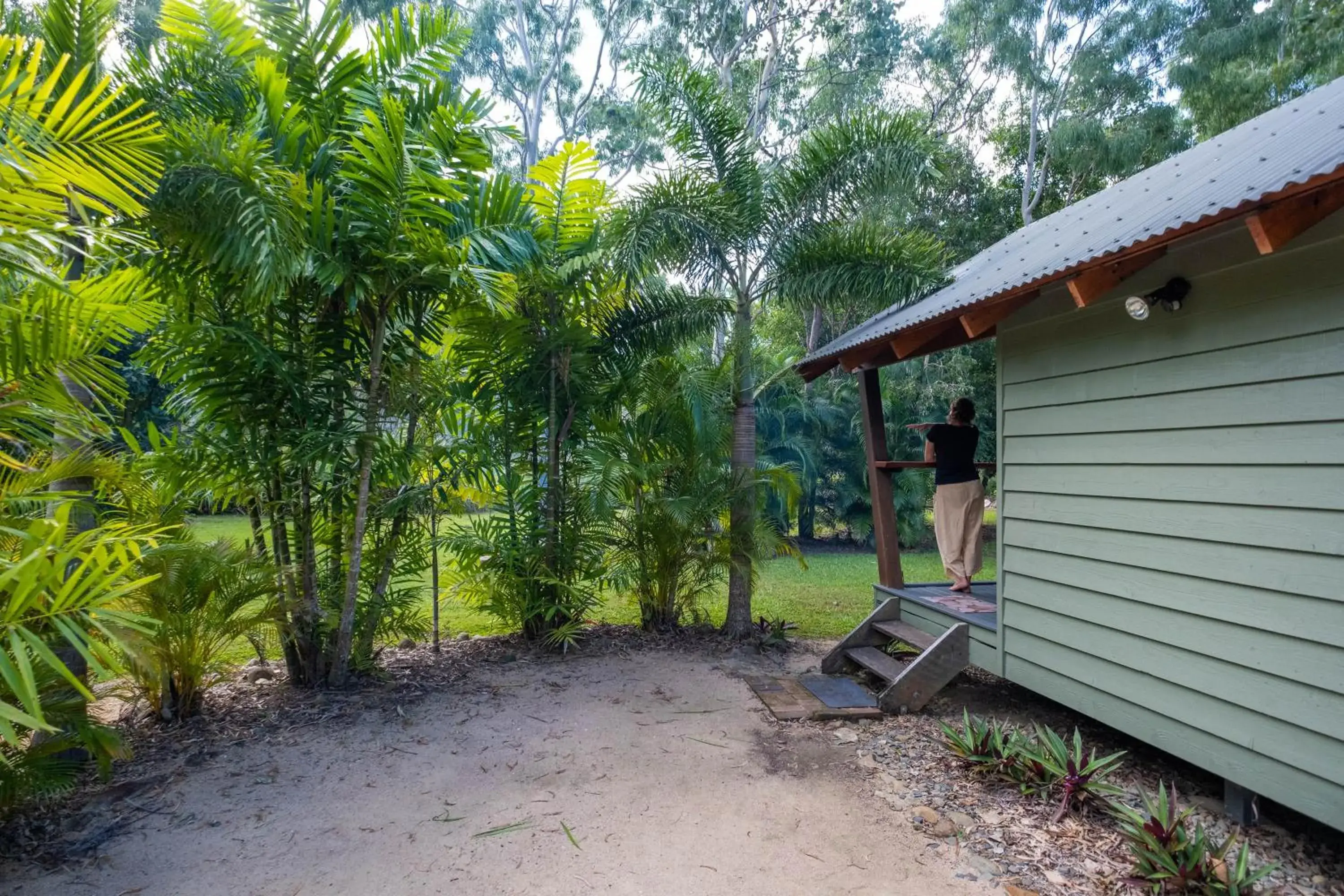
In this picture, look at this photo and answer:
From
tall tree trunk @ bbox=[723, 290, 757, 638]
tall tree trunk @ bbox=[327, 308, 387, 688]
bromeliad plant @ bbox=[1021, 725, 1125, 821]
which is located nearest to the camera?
bromeliad plant @ bbox=[1021, 725, 1125, 821]

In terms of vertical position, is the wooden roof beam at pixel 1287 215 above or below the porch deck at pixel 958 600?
above

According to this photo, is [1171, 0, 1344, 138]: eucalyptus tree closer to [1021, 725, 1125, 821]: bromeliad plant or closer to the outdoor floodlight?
the outdoor floodlight

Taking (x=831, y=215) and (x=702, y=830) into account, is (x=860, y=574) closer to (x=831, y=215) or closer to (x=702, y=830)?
(x=831, y=215)

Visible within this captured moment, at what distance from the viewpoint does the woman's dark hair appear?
558 centimetres

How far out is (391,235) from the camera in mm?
4004

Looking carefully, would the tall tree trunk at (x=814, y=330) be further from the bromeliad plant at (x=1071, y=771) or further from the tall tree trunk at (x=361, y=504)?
the bromeliad plant at (x=1071, y=771)

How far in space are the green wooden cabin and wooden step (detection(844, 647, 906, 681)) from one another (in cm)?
53

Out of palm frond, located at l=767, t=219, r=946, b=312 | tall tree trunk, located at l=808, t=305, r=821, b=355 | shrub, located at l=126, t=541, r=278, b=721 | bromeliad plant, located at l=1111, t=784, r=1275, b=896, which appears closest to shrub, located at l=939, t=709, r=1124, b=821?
bromeliad plant, located at l=1111, t=784, r=1275, b=896

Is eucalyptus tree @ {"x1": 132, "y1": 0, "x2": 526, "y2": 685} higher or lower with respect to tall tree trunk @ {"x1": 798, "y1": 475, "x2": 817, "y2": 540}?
higher

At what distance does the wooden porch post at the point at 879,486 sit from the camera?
18.5ft

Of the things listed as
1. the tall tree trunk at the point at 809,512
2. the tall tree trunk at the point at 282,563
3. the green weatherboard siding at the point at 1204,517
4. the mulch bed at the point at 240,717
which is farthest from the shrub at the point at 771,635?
the tall tree trunk at the point at 809,512

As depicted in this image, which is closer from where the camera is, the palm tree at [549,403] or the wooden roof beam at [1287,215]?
the wooden roof beam at [1287,215]

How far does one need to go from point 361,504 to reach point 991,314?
4071 millimetres

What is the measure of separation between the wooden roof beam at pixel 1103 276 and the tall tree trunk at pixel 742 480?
3008 millimetres
